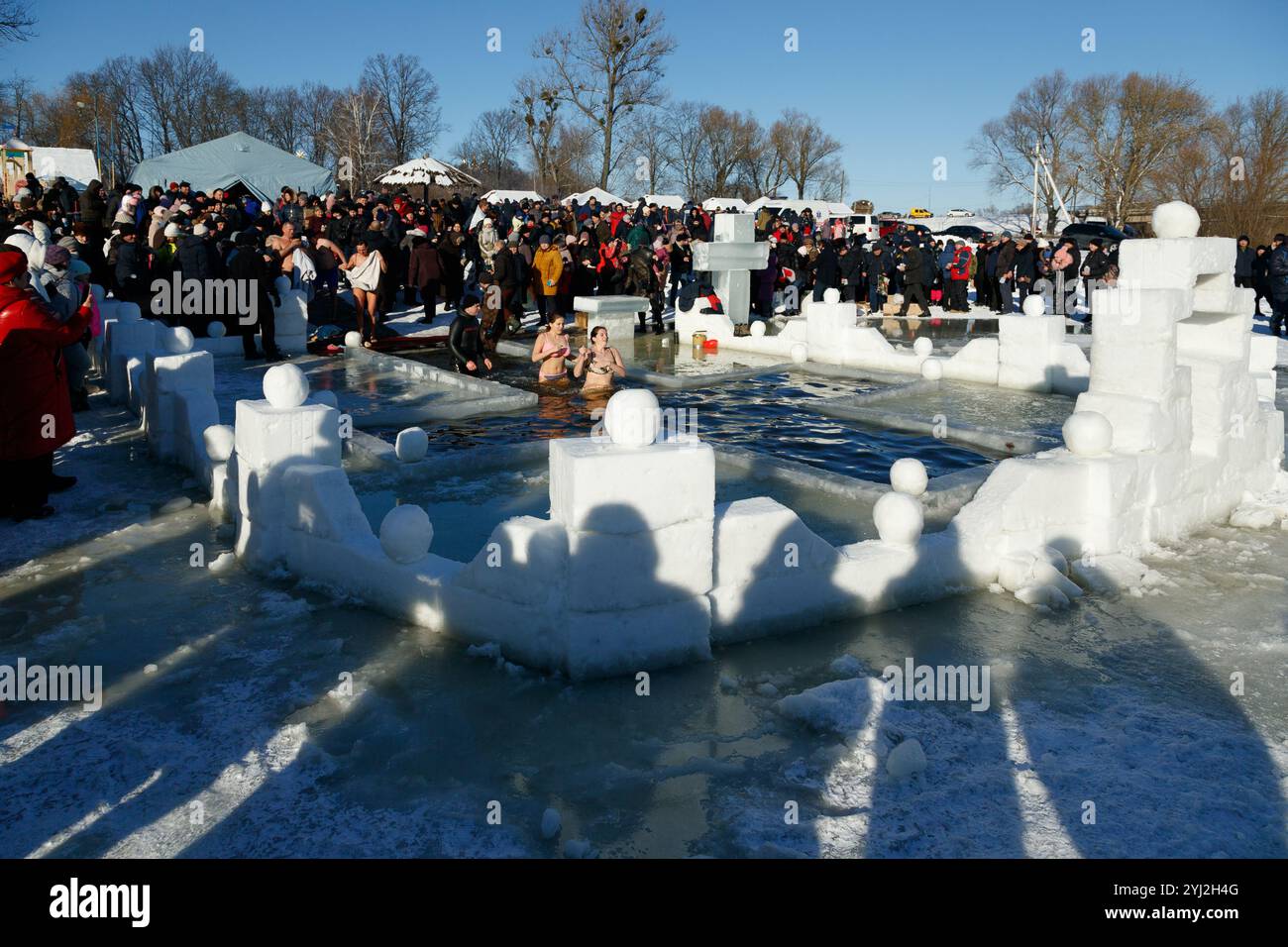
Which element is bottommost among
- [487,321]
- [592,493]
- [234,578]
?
[234,578]

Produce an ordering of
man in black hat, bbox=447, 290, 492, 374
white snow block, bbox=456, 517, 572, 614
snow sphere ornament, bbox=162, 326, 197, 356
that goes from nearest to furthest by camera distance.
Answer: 1. white snow block, bbox=456, 517, 572, 614
2. snow sphere ornament, bbox=162, 326, 197, 356
3. man in black hat, bbox=447, 290, 492, 374

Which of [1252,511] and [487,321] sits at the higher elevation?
[487,321]

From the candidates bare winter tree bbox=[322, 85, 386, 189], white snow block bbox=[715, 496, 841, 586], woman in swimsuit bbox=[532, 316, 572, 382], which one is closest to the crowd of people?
woman in swimsuit bbox=[532, 316, 572, 382]

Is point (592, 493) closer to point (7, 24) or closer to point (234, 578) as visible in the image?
point (234, 578)

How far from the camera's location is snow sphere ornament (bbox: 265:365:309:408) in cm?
611

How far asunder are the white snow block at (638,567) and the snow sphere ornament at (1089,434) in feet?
8.76

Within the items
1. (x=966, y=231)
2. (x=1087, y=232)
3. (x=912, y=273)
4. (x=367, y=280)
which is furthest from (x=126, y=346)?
(x=966, y=231)

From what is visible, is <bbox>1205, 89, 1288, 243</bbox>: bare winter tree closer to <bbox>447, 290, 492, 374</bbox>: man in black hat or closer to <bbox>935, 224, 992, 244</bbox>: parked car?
<bbox>935, 224, 992, 244</bbox>: parked car

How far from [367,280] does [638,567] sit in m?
12.8

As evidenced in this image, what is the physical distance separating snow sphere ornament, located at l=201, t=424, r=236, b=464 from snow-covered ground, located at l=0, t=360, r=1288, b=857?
168 centimetres

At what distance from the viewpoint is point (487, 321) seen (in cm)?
1530

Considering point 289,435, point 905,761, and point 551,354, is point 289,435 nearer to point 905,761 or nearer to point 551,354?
point 905,761
